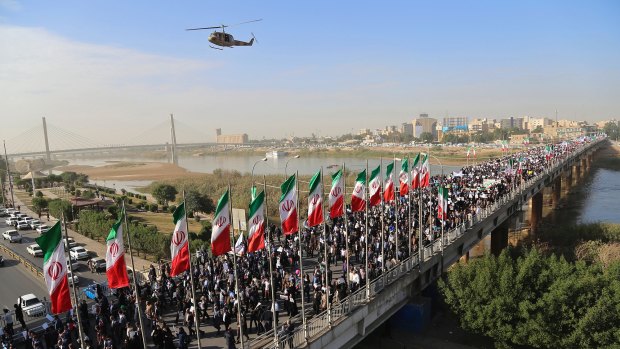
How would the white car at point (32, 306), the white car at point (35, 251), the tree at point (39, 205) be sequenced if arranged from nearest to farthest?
1. the white car at point (32, 306)
2. the white car at point (35, 251)
3. the tree at point (39, 205)

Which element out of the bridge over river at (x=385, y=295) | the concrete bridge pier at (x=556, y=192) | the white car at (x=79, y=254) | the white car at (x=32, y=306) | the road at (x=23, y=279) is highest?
the bridge over river at (x=385, y=295)

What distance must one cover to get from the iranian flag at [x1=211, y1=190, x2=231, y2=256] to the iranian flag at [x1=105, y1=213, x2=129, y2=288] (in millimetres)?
2566

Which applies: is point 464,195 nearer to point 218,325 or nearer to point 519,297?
point 519,297

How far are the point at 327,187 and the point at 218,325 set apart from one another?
194 feet

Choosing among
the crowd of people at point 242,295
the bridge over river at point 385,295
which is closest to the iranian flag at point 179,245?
the crowd of people at point 242,295

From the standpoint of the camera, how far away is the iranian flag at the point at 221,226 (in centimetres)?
1316

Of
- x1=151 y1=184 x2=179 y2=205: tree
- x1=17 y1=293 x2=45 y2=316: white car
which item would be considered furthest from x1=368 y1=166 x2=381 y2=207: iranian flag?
x1=151 y1=184 x2=179 y2=205: tree

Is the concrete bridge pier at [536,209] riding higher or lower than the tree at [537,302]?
lower

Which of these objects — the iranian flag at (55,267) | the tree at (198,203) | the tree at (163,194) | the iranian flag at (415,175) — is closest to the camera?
the iranian flag at (55,267)

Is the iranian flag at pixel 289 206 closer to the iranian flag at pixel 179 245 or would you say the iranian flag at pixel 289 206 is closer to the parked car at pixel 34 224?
the iranian flag at pixel 179 245

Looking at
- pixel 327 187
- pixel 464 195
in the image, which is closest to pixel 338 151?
pixel 327 187

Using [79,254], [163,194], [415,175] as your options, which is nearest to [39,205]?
[163,194]

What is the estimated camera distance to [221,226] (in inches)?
522

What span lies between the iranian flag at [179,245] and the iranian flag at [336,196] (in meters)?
7.02
